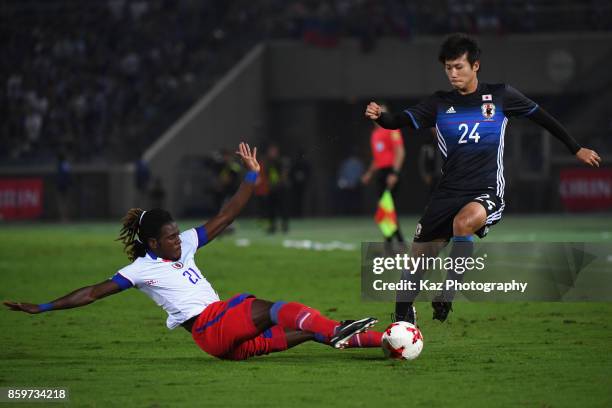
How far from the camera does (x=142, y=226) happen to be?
400 inches

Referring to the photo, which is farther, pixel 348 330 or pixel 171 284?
pixel 171 284

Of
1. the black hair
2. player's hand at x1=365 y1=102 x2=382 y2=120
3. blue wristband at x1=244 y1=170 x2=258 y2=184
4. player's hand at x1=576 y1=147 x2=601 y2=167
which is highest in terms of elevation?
the black hair

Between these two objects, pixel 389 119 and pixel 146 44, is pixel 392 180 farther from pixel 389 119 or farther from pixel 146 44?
pixel 146 44

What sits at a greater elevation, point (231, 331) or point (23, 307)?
point (23, 307)

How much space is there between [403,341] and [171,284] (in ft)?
5.99

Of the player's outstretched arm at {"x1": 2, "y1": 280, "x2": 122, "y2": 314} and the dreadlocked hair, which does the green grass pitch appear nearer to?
the player's outstretched arm at {"x1": 2, "y1": 280, "x2": 122, "y2": 314}

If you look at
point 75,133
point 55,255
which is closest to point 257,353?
point 55,255

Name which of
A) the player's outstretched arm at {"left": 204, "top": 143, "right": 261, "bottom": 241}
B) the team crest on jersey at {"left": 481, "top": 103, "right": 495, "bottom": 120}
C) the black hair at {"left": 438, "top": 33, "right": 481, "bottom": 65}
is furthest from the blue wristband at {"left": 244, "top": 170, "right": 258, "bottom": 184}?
the team crest on jersey at {"left": 481, "top": 103, "right": 495, "bottom": 120}

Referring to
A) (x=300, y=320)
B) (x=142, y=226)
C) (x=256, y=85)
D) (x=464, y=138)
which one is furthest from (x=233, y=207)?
(x=256, y=85)

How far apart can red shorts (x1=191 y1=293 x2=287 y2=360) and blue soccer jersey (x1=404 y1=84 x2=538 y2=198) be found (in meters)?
2.18

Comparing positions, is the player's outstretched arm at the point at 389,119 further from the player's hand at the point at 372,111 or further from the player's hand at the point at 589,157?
the player's hand at the point at 589,157

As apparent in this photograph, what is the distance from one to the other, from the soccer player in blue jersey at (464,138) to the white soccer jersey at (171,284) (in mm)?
1826

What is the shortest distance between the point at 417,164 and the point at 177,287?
121ft

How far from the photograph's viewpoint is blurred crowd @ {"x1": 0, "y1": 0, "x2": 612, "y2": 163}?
42.7 metres
